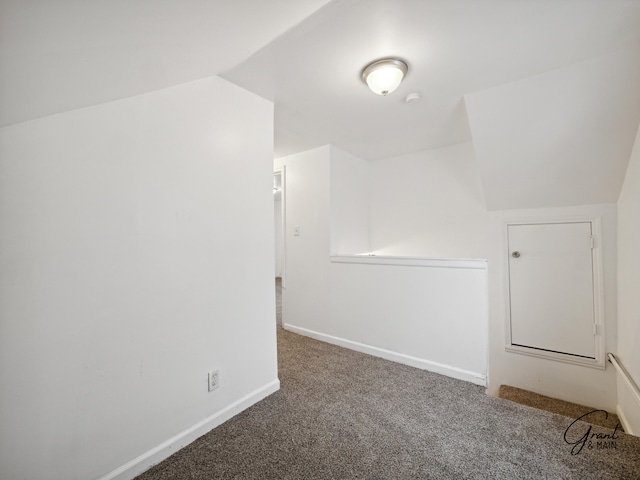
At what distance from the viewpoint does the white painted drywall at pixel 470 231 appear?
2.07 meters

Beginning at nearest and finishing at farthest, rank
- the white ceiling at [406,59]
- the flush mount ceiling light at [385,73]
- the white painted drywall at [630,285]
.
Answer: the white ceiling at [406,59]
the flush mount ceiling light at [385,73]
the white painted drywall at [630,285]

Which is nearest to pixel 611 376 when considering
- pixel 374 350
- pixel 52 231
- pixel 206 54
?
pixel 374 350

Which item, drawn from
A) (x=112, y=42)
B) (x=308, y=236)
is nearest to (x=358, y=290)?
(x=308, y=236)

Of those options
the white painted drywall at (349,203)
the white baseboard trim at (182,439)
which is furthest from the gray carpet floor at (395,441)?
the white painted drywall at (349,203)

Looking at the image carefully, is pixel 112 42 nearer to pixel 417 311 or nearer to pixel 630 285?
pixel 417 311

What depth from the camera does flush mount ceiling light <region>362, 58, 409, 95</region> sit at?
1.47 meters

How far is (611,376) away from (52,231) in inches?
139

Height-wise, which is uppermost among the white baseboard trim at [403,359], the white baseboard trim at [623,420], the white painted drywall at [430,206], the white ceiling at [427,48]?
the white ceiling at [427,48]

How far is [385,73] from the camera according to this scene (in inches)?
59.2

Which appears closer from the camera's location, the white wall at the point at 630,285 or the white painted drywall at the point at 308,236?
the white wall at the point at 630,285

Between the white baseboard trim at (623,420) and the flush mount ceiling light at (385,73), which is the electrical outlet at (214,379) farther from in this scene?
the white baseboard trim at (623,420)

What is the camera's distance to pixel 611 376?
2.04 metres

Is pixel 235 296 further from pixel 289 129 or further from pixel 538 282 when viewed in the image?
pixel 538 282

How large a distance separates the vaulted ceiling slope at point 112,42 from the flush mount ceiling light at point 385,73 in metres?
0.50
